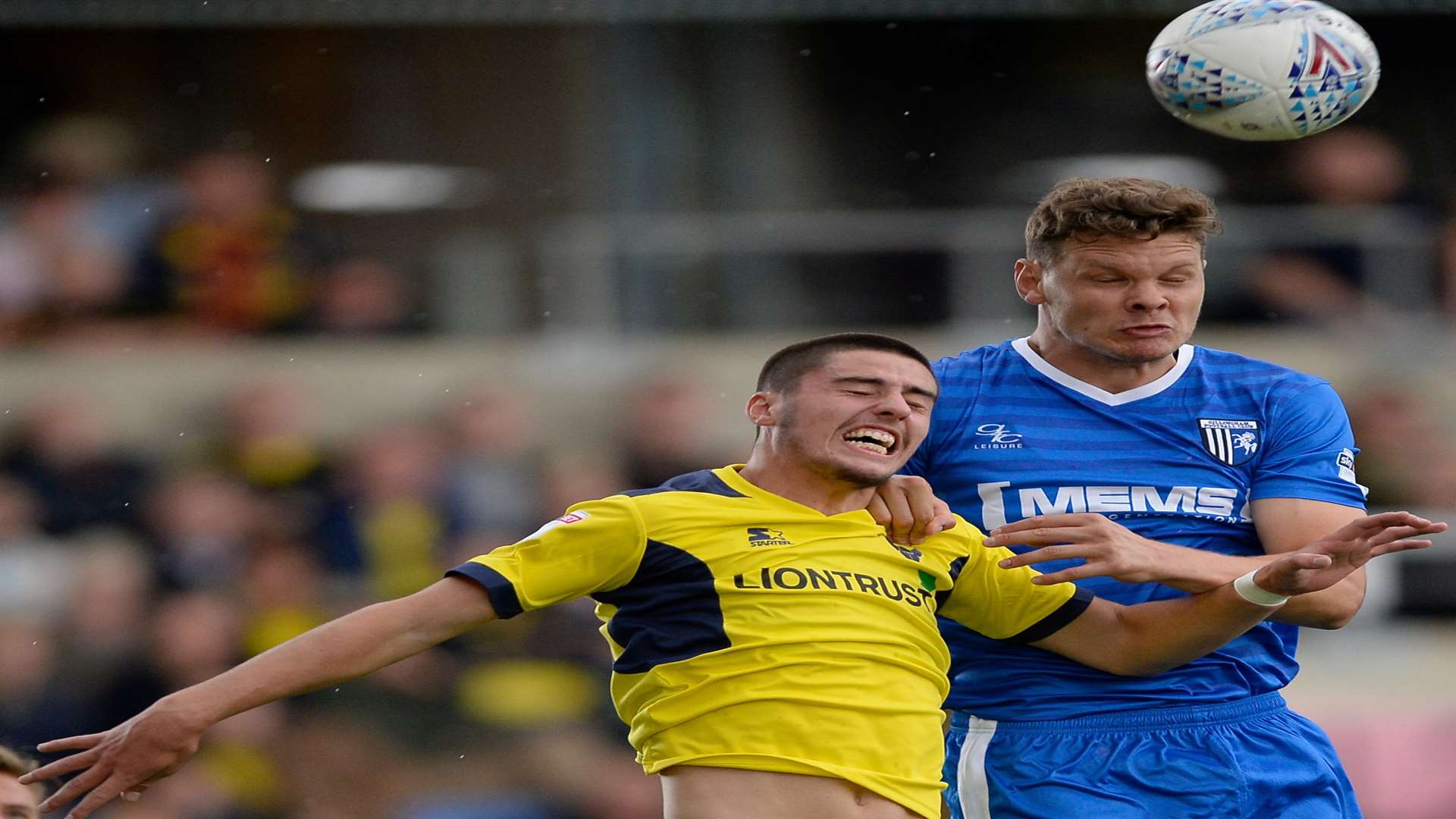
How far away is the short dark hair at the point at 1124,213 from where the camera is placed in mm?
4664

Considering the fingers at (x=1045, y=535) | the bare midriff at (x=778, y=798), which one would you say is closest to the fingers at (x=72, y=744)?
the bare midriff at (x=778, y=798)

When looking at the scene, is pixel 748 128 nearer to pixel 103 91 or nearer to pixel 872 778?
pixel 103 91

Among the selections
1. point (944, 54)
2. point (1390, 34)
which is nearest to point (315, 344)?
point (944, 54)

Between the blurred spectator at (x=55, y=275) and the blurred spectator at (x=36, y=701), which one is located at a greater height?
the blurred spectator at (x=55, y=275)

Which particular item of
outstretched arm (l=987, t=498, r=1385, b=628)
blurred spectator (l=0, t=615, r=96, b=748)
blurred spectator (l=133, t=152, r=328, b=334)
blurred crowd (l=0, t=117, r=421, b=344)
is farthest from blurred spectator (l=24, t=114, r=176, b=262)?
outstretched arm (l=987, t=498, r=1385, b=628)

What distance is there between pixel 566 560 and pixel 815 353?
77cm

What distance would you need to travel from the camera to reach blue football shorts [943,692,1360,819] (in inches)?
183

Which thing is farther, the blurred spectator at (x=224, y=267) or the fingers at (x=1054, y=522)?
the blurred spectator at (x=224, y=267)

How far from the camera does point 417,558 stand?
32.0 ft

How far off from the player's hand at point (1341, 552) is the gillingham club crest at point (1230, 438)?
510mm

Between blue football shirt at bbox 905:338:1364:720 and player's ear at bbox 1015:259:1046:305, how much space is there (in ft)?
0.57

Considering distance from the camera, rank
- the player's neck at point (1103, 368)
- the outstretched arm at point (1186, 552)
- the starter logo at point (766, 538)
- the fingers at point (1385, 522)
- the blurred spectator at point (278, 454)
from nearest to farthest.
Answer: the fingers at point (1385, 522), the outstretched arm at point (1186, 552), the starter logo at point (766, 538), the player's neck at point (1103, 368), the blurred spectator at point (278, 454)

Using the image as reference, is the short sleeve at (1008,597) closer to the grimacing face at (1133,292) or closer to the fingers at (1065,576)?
the fingers at (1065,576)

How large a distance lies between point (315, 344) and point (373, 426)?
0.64 meters
